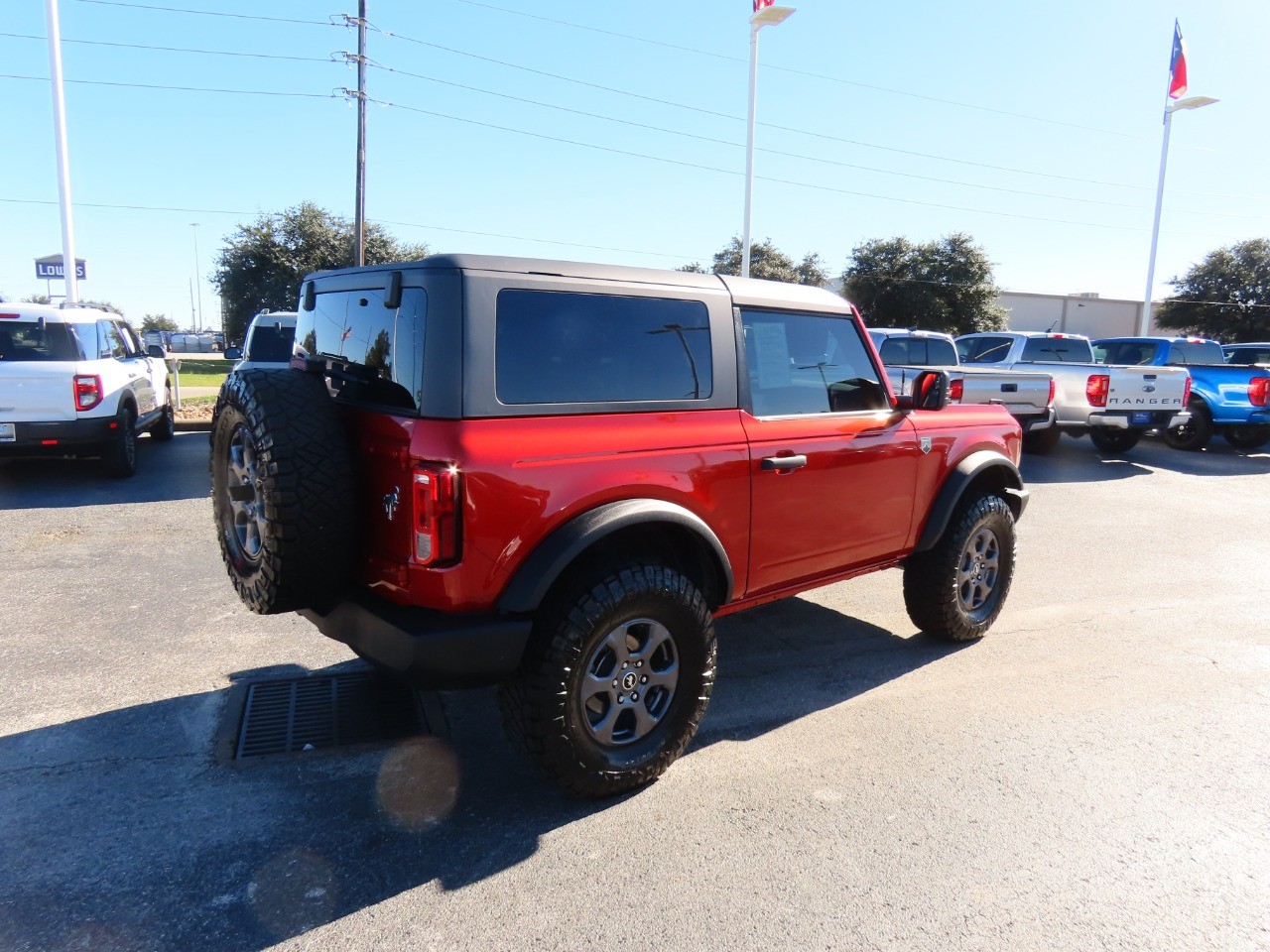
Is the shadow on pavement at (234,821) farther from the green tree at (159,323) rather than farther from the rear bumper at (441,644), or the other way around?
the green tree at (159,323)

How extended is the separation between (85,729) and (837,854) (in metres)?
3.02

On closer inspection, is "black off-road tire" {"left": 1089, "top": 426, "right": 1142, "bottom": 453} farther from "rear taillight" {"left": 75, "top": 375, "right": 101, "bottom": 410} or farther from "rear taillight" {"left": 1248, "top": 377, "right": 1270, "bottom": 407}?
"rear taillight" {"left": 75, "top": 375, "right": 101, "bottom": 410}

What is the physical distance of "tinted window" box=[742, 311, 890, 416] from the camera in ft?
11.7

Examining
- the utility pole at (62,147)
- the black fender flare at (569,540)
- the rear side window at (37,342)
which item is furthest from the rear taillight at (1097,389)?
the utility pole at (62,147)

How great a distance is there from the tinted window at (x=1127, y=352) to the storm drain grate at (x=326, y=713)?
485 inches

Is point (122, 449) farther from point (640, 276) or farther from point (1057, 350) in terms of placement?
point (1057, 350)

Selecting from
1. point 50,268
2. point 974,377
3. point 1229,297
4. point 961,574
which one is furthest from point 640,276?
point 1229,297

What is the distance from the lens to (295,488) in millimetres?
2623

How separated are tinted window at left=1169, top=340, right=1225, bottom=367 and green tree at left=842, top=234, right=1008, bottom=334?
22.9 metres

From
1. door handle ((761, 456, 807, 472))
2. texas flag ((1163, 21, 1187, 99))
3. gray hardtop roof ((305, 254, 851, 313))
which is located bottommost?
door handle ((761, 456, 807, 472))

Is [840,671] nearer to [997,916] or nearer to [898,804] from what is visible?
[898,804]

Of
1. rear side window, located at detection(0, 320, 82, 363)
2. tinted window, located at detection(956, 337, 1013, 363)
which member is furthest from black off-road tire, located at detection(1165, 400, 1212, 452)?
rear side window, located at detection(0, 320, 82, 363)

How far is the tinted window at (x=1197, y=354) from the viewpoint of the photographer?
12523 millimetres

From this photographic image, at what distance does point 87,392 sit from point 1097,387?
12042 mm
